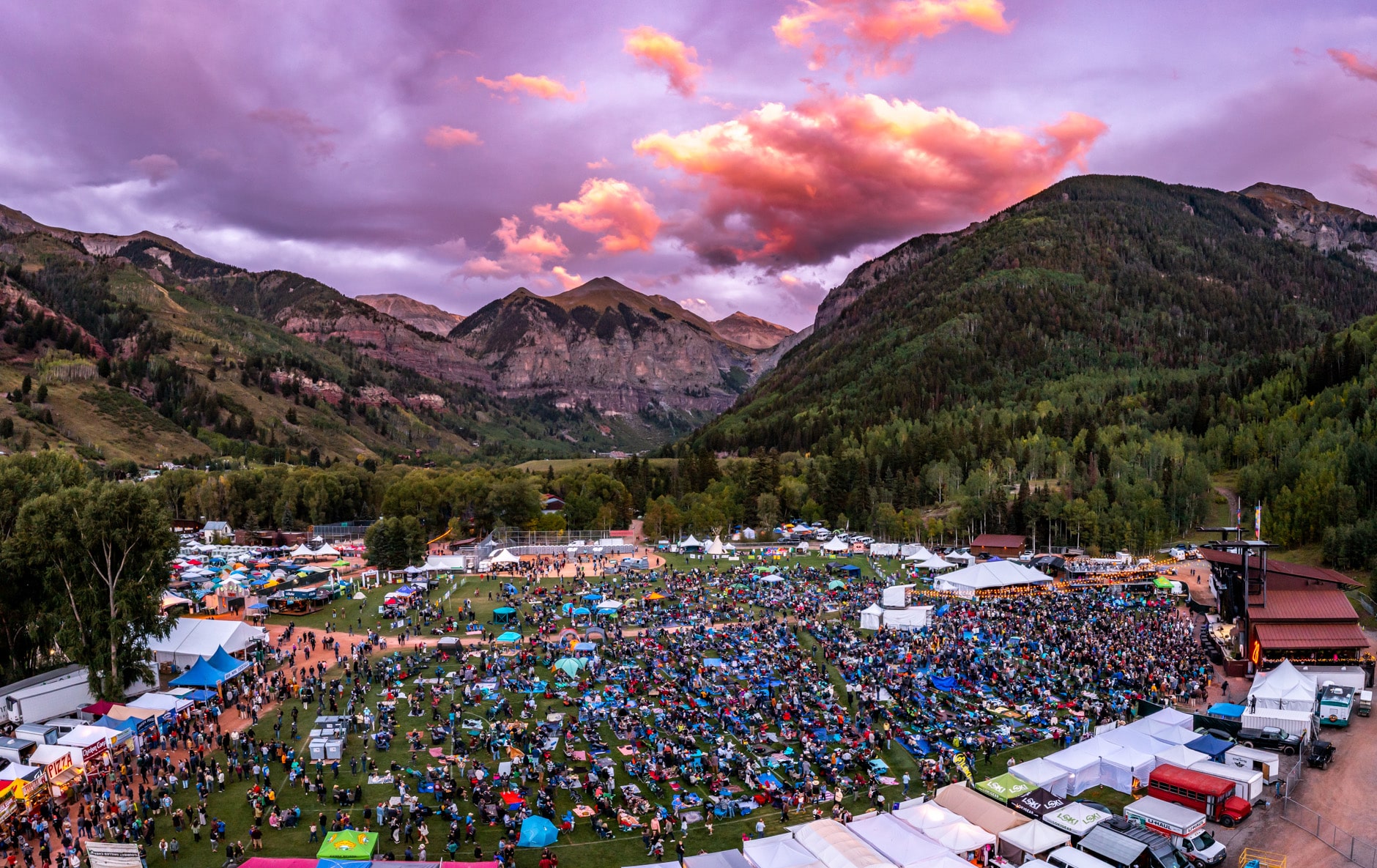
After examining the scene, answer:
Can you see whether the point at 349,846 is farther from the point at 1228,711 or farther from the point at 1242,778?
the point at 1228,711

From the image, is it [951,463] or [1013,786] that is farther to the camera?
[951,463]

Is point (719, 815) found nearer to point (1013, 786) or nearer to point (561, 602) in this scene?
point (1013, 786)

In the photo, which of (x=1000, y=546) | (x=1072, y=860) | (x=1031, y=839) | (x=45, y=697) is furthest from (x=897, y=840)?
(x=1000, y=546)

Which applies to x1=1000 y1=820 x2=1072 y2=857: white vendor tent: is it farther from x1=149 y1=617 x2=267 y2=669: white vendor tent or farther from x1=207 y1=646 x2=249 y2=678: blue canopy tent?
x1=149 y1=617 x2=267 y2=669: white vendor tent

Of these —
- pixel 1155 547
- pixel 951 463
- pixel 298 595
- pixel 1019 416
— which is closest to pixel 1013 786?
pixel 298 595

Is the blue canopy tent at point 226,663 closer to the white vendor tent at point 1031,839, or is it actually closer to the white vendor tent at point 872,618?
the white vendor tent at point 872,618

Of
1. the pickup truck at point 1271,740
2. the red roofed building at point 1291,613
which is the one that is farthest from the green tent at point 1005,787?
the red roofed building at point 1291,613

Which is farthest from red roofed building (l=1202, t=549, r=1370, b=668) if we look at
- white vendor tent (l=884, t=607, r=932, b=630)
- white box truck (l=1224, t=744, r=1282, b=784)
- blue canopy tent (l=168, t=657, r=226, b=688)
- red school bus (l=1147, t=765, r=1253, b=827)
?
blue canopy tent (l=168, t=657, r=226, b=688)
